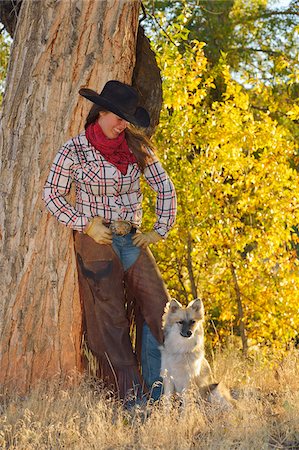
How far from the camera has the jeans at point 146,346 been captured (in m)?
6.62

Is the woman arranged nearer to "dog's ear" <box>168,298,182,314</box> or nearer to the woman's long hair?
the woman's long hair

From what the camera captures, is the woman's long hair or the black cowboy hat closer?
the black cowboy hat

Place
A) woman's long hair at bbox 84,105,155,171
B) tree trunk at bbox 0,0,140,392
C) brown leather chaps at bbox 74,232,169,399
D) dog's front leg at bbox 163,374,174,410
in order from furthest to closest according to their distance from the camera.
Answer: tree trunk at bbox 0,0,140,392, woman's long hair at bbox 84,105,155,171, brown leather chaps at bbox 74,232,169,399, dog's front leg at bbox 163,374,174,410

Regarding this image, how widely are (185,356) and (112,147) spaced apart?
1.76 meters

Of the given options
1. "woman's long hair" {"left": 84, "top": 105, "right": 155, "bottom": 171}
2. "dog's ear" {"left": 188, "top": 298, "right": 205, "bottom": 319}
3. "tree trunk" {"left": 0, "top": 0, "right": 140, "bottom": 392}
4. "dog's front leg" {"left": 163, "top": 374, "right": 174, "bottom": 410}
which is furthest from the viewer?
"tree trunk" {"left": 0, "top": 0, "right": 140, "bottom": 392}

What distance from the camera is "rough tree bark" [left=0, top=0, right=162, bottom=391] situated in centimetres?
701

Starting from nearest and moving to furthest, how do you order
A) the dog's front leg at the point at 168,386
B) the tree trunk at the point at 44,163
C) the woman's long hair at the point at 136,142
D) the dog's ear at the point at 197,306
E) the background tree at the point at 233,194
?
the dog's front leg at the point at 168,386 → the dog's ear at the point at 197,306 → the woman's long hair at the point at 136,142 → the tree trunk at the point at 44,163 → the background tree at the point at 233,194

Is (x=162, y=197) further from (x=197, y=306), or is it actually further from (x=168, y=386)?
(x=168, y=386)

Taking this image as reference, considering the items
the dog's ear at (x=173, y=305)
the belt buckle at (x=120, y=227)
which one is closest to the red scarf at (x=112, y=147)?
the belt buckle at (x=120, y=227)

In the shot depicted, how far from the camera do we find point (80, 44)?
7.16 m

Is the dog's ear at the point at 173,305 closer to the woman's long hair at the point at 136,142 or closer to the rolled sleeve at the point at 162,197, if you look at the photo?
the rolled sleeve at the point at 162,197

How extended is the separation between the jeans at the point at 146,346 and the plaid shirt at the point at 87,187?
7.8 inches

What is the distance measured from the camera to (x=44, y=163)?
7.07 meters

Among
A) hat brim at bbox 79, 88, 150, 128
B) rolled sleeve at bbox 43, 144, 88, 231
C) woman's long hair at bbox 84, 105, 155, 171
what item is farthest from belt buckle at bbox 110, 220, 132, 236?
hat brim at bbox 79, 88, 150, 128
